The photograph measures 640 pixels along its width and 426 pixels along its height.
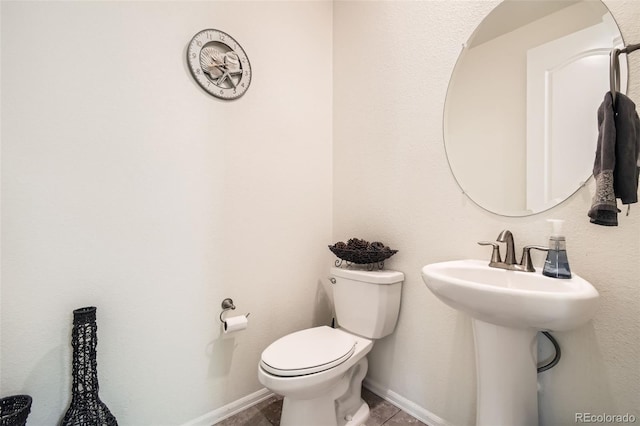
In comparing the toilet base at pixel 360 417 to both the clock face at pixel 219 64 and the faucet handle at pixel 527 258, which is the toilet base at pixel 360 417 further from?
the clock face at pixel 219 64

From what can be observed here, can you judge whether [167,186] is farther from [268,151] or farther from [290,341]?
[290,341]

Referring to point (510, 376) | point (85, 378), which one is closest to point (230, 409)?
point (85, 378)

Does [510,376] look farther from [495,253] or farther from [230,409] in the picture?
[230,409]

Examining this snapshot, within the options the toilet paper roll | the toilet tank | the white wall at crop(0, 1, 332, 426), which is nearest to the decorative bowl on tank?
the toilet tank

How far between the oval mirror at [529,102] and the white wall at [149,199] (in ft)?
3.02

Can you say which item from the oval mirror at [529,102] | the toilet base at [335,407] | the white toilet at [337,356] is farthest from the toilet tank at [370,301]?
the oval mirror at [529,102]

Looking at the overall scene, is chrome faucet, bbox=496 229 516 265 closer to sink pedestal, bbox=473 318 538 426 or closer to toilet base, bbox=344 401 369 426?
sink pedestal, bbox=473 318 538 426

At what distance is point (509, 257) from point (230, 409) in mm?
1494

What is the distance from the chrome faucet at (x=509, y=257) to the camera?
39.9 inches

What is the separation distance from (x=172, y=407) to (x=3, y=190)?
1099mm

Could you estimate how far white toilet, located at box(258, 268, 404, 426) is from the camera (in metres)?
1.13

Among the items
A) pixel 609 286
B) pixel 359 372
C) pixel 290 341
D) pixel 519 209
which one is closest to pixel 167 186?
pixel 290 341

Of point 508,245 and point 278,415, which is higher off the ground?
point 508,245

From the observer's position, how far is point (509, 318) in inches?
32.0
